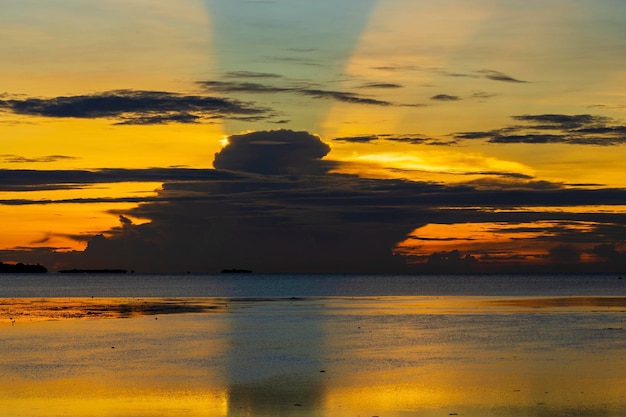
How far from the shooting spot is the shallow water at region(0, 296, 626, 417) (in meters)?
31.1

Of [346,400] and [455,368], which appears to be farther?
[455,368]

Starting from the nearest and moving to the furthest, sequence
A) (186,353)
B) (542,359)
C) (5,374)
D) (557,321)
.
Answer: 1. (5,374)
2. (542,359)
3. (186,353)
4. (557,321)

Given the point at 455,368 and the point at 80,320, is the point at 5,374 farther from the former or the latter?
the point at 80,320

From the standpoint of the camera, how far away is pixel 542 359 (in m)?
44.8

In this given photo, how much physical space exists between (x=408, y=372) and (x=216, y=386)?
8633 millimetres

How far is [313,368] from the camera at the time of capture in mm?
41312

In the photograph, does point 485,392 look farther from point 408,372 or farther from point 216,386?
point 216,386

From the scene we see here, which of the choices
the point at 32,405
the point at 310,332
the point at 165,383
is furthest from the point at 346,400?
the point at 310,332

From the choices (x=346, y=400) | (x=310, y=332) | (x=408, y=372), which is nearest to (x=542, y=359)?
(x=408, y=372)

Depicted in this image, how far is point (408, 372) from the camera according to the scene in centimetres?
3997

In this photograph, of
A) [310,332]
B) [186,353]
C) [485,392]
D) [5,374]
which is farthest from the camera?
[310,332]

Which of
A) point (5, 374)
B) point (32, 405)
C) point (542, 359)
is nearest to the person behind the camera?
point (32, 405)

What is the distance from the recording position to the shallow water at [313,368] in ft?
102

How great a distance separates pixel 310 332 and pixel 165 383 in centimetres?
2513
